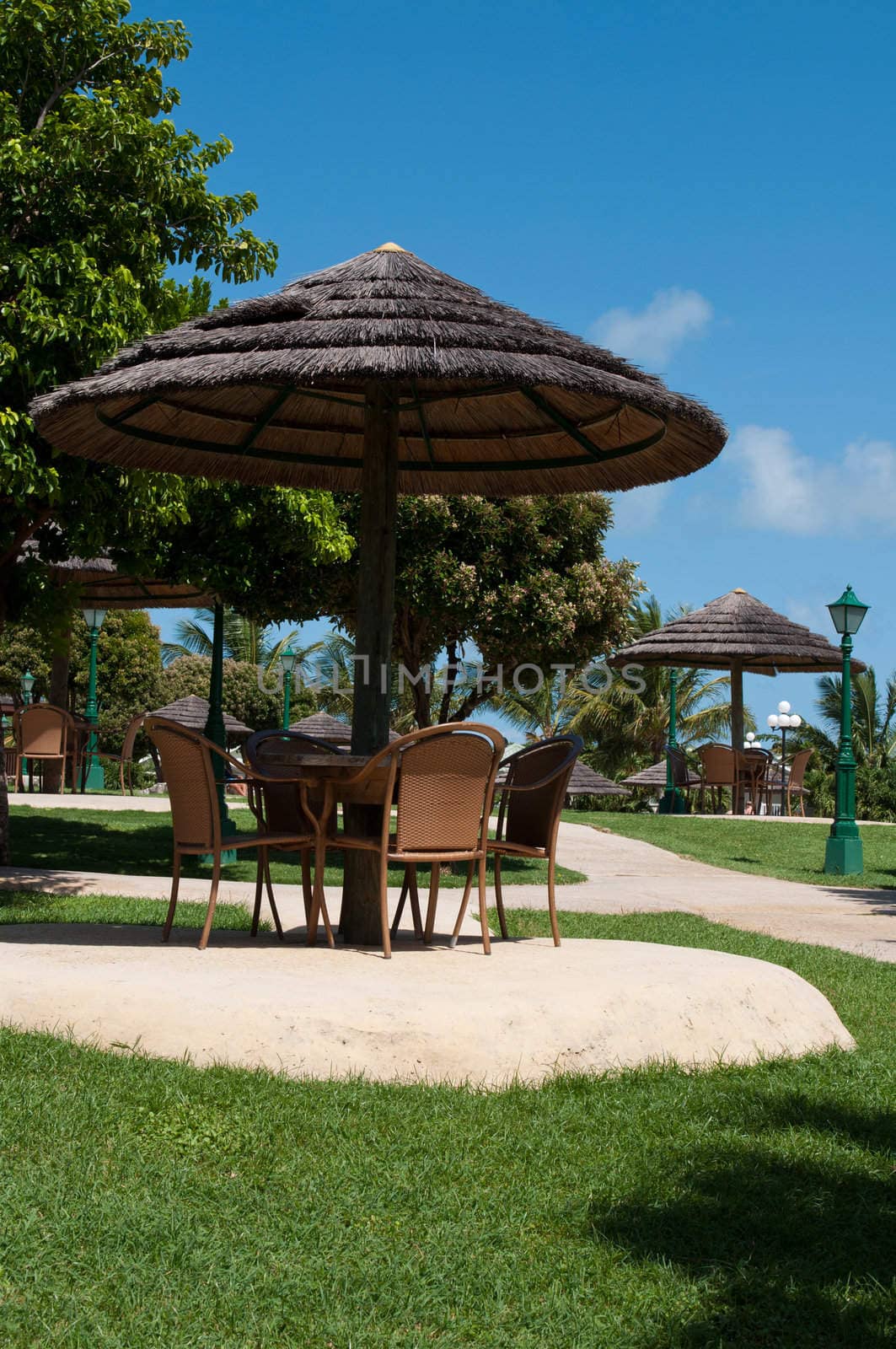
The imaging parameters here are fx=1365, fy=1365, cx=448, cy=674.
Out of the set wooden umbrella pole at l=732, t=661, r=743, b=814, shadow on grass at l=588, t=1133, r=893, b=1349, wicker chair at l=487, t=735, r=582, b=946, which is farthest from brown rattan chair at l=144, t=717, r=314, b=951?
wooden umbrella pole at l=732, t=661, r=743, b=814

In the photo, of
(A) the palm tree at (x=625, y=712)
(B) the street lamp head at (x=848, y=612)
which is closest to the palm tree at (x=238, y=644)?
(A) the palm tree at (x=625, y=712)

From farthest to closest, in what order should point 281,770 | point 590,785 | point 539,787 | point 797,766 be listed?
point 590,785
point 797,766
point 281,770
point 539,787

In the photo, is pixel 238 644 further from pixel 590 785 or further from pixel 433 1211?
pixel 433 1211

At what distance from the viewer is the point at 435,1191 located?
3.62 m

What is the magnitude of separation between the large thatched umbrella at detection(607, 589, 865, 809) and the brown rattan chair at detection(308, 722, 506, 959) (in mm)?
17079

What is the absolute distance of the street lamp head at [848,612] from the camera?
15.4m

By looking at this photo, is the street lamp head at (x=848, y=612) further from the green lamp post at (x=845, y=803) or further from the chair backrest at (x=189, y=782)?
the chair backrest at (x=189, y=782)

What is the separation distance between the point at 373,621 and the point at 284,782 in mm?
902

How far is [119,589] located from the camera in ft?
66.1

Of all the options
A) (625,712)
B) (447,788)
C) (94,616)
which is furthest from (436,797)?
(625,712)

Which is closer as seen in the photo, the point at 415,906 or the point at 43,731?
the point at 415,906

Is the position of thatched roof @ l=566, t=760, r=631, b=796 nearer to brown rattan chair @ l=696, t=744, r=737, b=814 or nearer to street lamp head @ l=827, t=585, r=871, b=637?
brown rattan chair @ l=696, t=744, r=737, b=814

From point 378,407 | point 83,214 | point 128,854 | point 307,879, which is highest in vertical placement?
point 83,214

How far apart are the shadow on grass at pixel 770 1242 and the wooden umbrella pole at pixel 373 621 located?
2.75m
